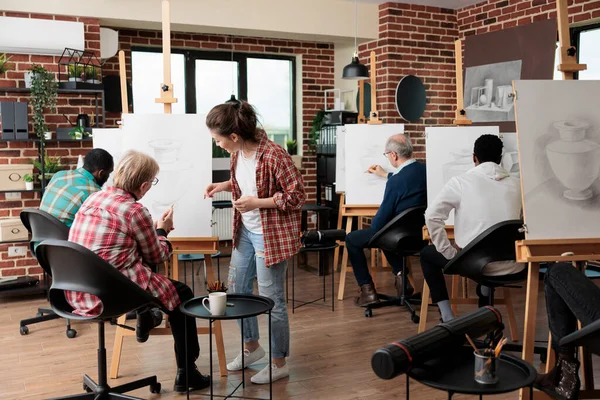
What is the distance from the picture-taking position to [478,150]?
12.2ft

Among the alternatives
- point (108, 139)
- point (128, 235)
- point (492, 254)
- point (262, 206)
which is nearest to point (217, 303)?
point (128, 235)

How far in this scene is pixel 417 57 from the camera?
287 inches

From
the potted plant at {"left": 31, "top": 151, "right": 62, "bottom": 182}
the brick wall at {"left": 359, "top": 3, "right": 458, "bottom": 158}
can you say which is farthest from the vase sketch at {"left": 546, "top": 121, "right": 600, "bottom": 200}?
the potted plant at {"left": 31, "top": 151, "right": 62, "bottom": 182}

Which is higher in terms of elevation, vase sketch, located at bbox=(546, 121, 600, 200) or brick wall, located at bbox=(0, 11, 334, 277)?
brick wall, located at bbox=(0, 11, 334, 277)

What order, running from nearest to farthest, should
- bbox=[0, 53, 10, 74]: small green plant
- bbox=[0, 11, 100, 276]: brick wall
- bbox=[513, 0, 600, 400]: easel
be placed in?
bbox=[513, 0, 600, 400]: easel, bbox=[0, 53, 10, 74]: small green plant, bbox=[0, 11, 100, 276]: brick wall

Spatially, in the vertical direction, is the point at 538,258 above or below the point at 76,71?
below

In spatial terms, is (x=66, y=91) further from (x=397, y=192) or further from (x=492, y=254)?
(x=492, y=254)

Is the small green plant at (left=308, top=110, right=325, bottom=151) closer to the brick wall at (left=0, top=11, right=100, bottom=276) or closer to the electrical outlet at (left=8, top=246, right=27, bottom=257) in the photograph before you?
the brick wall at (left=0, top=11, right=100, bottom=276)

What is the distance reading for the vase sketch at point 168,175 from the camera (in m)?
3.75

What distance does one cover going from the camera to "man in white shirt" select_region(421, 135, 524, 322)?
3635 mm

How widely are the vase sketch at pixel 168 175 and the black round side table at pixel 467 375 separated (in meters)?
2.13

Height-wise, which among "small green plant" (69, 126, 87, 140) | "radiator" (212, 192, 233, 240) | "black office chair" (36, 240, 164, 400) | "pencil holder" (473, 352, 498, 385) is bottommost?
"radiator" (212, 192, 233, 240)

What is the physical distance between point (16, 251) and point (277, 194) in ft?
11.5

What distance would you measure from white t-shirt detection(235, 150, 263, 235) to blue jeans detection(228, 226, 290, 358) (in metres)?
0.05
